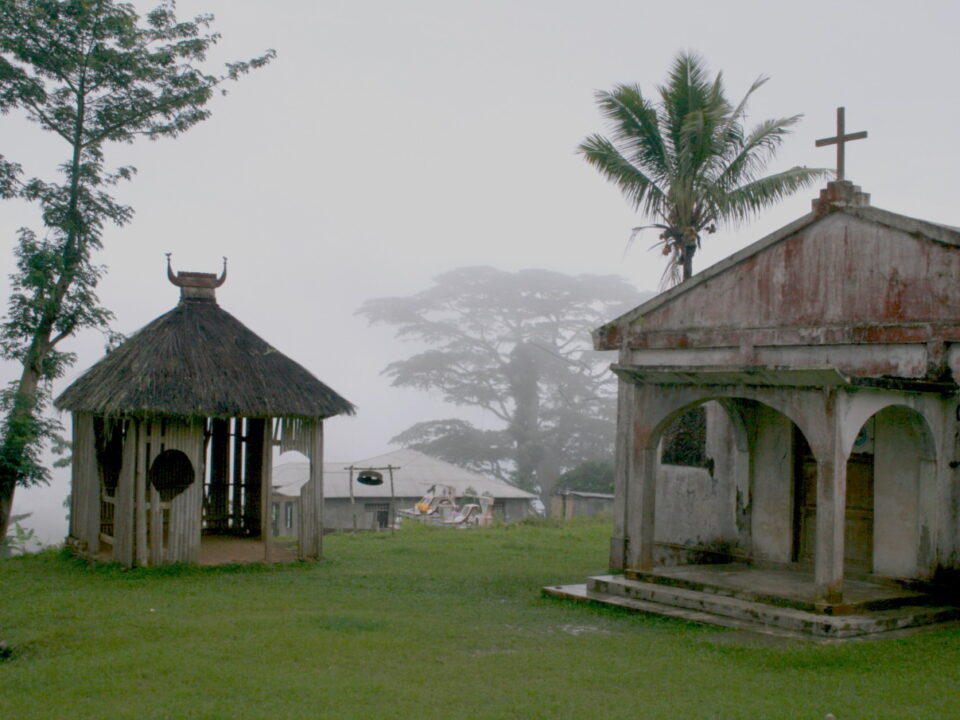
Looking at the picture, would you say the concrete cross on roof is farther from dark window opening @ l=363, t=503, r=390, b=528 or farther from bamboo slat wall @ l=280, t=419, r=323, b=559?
dark window opening @ l=363, t=503, r=390, b=528

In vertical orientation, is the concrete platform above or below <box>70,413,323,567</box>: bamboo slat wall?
below

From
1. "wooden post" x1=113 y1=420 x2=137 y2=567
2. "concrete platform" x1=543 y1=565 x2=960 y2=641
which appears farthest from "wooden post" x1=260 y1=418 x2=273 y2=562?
"concrete platform" x1=543 y1=565 x2=960 y2=641

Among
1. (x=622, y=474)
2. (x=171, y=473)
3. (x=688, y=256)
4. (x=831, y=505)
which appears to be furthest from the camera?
(x=688, y=256)

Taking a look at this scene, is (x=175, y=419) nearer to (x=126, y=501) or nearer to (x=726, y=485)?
(x=126, y=501)

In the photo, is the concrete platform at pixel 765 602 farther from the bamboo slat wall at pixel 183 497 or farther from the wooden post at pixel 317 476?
the bamboo slat wall at pixel 183 497

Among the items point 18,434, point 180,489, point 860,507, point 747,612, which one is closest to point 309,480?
point 180,489

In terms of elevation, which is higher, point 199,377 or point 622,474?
point 199,377

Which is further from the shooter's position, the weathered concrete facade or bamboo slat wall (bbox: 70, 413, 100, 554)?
bamboo slat wall (bbox: 70, 413, 100, 554)

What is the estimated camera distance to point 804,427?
453 inches

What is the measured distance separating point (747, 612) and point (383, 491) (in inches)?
1054

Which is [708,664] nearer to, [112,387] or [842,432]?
[842,432]

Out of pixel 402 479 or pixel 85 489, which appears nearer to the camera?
pixel 85 489

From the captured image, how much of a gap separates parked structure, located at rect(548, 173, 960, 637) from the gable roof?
2 cm

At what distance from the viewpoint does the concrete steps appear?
35.9 ft
